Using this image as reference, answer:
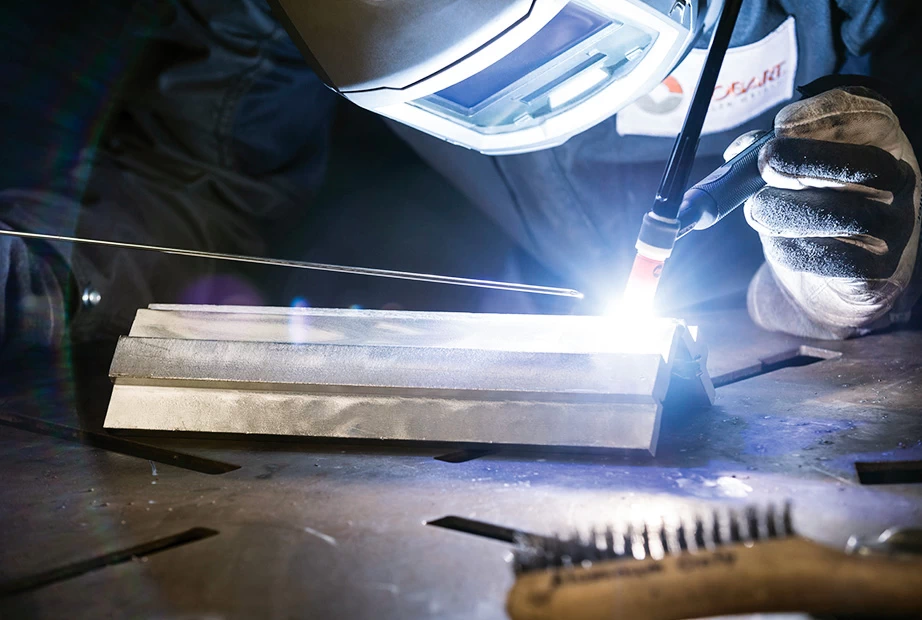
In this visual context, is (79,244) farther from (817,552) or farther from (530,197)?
(817,552)

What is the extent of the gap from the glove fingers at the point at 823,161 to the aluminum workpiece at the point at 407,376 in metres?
0.32

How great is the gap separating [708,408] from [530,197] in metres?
1.03

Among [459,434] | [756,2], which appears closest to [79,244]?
[459,434]

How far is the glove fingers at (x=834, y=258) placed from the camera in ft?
3.93

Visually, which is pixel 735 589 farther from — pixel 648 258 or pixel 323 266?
pixel 323 266

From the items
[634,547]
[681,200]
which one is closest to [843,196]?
[681,200]

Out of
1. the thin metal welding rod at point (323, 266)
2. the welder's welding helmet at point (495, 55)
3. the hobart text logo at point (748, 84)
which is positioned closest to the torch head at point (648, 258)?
the thin metal welding rod at point (323, 266)

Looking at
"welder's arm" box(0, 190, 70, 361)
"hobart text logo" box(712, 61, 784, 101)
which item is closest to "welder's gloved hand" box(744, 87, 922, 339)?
"hobart text logo" box(712, 61, 784, 101)

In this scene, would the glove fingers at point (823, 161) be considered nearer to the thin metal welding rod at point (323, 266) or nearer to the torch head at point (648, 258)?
the torch head at point (648, 258)

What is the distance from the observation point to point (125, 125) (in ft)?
6.53

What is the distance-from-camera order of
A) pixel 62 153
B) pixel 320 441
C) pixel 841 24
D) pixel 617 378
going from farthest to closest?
1. pixel 62 153
2. pixel 841 24
3. pixel 320 441
4. pixel 617 378

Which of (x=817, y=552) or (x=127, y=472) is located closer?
(x=817, y=552)

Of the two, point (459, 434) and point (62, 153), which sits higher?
point (62, 153)

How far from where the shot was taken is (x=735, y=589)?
489 millimetres
